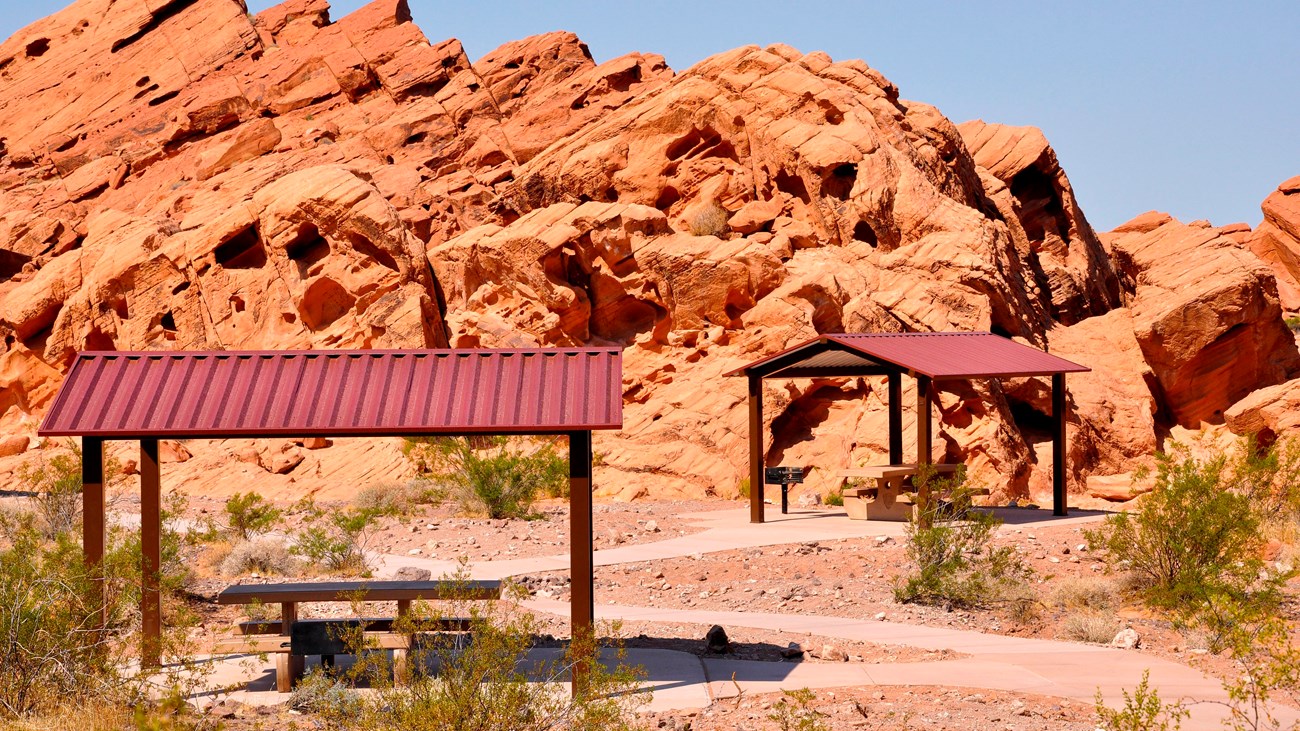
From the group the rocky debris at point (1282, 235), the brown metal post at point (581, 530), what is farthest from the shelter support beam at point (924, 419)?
the rocky debris at point (1282, 235)

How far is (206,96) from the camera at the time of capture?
44375 millimetres

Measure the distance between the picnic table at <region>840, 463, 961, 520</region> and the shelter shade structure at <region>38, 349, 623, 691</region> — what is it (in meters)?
11.7

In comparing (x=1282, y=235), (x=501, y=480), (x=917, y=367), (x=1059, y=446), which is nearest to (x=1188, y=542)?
(x=917, y=367)

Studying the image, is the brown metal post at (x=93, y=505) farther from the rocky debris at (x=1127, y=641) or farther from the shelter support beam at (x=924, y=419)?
the shelter support beam at (x=924, y=419)

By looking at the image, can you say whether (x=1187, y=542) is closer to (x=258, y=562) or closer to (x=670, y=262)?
(x=258, y=562)

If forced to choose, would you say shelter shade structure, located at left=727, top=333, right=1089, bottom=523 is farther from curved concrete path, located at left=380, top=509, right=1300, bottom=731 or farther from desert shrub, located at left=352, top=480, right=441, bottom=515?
curved concrete path, located at left=380, top=509, right=1300, bottom=731

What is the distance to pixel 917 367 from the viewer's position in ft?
60.3

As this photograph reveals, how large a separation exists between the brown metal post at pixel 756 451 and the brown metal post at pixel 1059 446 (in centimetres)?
502

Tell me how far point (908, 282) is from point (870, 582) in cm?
1515

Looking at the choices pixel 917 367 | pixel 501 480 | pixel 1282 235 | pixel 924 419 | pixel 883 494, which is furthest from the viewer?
pixel 1282 235

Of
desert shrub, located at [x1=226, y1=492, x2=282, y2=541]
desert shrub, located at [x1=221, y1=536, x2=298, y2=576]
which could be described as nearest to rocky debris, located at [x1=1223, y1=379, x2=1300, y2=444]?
desert shrub, located at [x1=226, y1=492, x2=282, y2=541]

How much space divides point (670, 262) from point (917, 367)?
41.1ft

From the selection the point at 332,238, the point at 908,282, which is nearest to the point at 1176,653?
the point at 908,282

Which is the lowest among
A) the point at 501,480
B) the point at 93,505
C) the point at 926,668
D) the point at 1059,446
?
the point at 926,668
